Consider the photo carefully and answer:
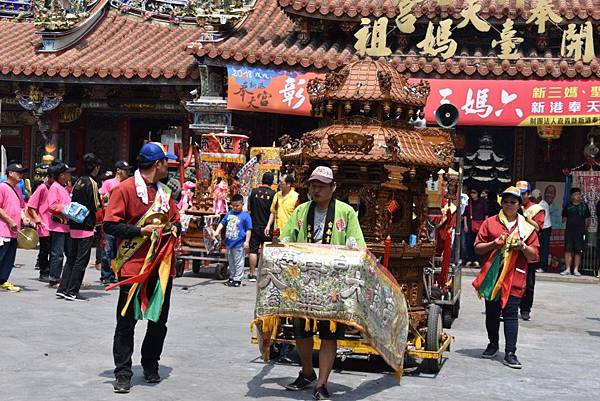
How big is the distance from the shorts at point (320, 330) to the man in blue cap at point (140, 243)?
1.03m

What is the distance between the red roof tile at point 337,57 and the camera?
1700cm

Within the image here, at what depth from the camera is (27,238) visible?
13398 mm

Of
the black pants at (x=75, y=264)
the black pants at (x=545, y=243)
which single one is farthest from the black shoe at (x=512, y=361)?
the black pants at (x=545, y=243)

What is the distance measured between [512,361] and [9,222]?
6.58 meters

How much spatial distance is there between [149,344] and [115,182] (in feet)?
22.8

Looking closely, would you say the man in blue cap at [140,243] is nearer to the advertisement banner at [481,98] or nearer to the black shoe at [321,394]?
the black shoe at [321,394]

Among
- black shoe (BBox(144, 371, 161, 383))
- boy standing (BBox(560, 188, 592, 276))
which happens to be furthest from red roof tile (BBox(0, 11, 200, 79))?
black shoe (BBox(144, 371, 161, 383))

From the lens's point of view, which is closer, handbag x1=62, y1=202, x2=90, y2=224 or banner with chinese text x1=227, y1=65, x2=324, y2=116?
handbag x1=62, y1=202, x2=90, y2=224

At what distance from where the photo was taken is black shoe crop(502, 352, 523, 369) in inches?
341

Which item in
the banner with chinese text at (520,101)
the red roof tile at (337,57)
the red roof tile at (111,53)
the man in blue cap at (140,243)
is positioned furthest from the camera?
the red roof tile at (111,53)

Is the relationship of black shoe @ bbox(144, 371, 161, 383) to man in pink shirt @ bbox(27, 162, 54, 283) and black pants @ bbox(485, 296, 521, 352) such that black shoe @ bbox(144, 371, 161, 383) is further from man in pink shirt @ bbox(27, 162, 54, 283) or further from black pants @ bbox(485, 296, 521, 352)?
man in pink shirt @ bbox(27, 162, 54, 283)

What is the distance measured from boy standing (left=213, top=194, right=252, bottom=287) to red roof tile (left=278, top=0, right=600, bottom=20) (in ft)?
18.9

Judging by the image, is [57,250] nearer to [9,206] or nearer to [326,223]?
[9,206]

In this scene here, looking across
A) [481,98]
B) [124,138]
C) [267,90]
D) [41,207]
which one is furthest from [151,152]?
[124,138]
